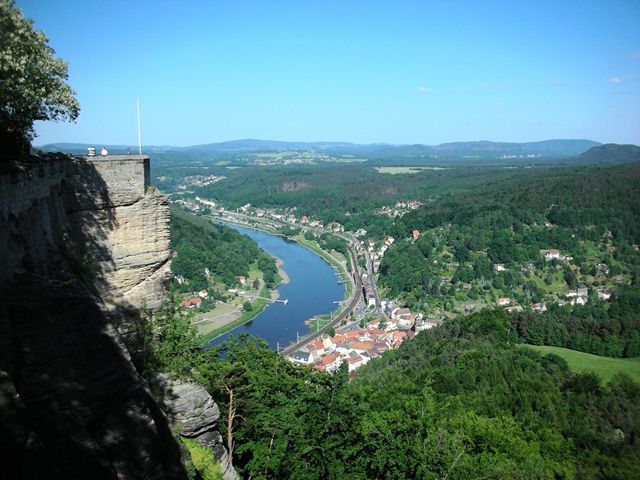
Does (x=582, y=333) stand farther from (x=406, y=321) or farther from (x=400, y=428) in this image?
(x=400, y=428)

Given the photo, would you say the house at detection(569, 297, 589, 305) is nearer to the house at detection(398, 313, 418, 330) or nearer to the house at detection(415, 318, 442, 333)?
the house at detection(415, 318, 442, 333)

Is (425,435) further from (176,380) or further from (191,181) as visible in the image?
(191,181)

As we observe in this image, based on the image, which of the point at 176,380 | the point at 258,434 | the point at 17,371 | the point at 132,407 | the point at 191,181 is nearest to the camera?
the point at 17,371

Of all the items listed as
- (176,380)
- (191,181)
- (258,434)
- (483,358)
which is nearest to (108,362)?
(176,380)

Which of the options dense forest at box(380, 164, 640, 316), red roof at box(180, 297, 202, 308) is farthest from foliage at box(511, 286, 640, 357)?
red roof at box(180, 297, 202, 308)

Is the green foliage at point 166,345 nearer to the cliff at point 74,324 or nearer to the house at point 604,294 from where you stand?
the cliff at point 74,324

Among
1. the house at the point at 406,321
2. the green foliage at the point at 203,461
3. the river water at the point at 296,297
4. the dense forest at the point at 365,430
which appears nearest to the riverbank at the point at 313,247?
the river water at the point at 296,297
